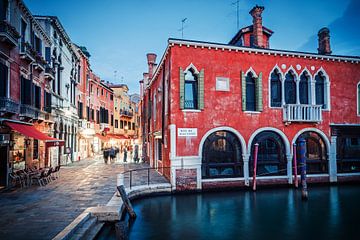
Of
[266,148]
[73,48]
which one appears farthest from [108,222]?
[73,48]

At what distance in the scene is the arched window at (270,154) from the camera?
1346 centimetres

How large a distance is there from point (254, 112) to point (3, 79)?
11.4 metres

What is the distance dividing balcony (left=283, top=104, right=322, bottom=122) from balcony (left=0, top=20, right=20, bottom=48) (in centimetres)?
1304

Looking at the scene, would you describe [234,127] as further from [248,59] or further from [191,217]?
[191,217]

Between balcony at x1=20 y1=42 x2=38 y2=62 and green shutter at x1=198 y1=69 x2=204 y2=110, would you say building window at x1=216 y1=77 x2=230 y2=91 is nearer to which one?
green shutter at x1=198 y1=69 x2=204 y2=110

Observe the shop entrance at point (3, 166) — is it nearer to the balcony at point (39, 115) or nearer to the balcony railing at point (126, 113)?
the balcony at point (39, 115)

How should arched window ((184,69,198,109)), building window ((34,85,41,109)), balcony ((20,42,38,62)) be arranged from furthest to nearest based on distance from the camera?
building window ((34,85,41,109)) → arched window ((184,69,198,109)) → balcony ((20,42,38,62))

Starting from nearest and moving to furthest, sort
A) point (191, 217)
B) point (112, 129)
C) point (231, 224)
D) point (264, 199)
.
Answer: point (231, 224) → point (191, 217) → point (264, 199) → point (112, 129)

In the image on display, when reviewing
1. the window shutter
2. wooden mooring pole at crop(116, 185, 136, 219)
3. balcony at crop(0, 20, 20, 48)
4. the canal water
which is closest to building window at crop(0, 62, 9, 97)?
balcony at crop(0, 20, 20, 48)

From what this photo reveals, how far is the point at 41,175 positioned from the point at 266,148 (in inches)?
432

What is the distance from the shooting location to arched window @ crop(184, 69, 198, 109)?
42.1 ft

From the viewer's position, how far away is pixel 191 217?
9.09 meters

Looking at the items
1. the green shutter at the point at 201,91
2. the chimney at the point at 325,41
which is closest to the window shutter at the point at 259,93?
the green shutter at the point at 201,91

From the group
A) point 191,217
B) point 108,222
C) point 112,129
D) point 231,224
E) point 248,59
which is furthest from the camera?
point 112,129
